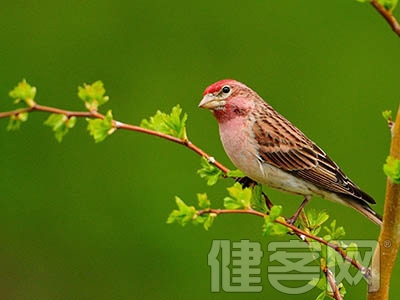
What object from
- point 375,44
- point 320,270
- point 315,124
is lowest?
point 320,270

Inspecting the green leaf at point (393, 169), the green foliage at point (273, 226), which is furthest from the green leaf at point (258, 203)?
the green leaf at point (393, 169)

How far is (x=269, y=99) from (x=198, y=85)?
20.1 inches

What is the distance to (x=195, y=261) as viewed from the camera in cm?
691

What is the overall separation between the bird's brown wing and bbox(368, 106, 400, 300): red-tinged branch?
128 centimetres

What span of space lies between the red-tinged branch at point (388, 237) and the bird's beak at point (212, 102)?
4.25 ft

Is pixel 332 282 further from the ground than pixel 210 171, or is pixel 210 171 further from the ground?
pixel 210 171

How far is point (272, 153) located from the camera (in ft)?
13.6

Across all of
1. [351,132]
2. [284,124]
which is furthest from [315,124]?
[284,124]

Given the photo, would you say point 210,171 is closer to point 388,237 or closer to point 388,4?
point 388,237

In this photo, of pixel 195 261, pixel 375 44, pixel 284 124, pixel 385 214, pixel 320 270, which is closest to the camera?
pixel 385 214

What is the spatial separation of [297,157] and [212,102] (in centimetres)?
42

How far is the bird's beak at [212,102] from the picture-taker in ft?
13.0

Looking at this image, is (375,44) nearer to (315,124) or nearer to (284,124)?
(315,124)

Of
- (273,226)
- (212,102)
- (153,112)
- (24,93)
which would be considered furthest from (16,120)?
(153,112)
